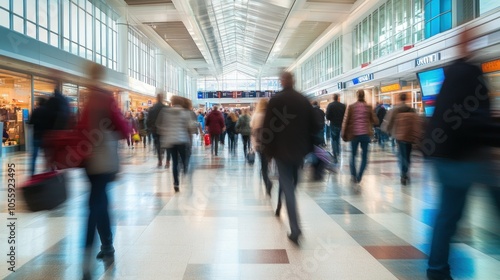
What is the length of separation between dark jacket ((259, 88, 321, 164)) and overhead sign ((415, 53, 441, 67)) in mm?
11405

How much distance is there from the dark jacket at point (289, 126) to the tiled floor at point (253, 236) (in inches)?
36.1

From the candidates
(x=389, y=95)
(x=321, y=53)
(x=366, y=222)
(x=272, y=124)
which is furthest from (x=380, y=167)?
(x=321, y=53)

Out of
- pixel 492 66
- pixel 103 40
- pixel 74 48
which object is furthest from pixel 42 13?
pixel 492 66

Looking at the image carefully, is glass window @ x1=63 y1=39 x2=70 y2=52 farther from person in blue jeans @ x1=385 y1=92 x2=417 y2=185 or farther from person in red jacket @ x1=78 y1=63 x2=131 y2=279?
person in red jacket @ x1=78 y1=63 x2=131 y2=279

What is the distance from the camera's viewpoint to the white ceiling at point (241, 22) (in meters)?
22.2

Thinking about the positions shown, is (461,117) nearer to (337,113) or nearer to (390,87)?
(337,113)

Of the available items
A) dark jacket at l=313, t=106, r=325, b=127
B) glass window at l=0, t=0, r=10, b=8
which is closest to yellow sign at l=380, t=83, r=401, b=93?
dark jacket at l=313, t=106, r=325, b=127

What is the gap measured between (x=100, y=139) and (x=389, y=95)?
2087 cm

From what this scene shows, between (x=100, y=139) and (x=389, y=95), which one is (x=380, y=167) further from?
(x=389, y=95)

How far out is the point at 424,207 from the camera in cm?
541

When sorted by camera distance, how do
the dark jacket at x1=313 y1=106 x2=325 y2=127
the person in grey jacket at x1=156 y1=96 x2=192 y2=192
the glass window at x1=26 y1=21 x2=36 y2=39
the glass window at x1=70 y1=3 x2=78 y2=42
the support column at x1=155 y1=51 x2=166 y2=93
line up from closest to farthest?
the dark jacket at x1=313 y1=106 x2=325 y2=127
the person in grey jacket at x1=156 y1=96 x2=192 y2=192
the glass window at x1=26 y1=21 x2=36 y2=39
the glass window at x1=70 y1=3 x2=78 y2=42
the support column at x1=155 y1=51 x2=166 y2=93

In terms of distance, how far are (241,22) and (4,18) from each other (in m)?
18.8

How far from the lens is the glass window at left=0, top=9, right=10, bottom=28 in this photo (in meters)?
13.1

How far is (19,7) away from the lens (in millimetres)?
14305
